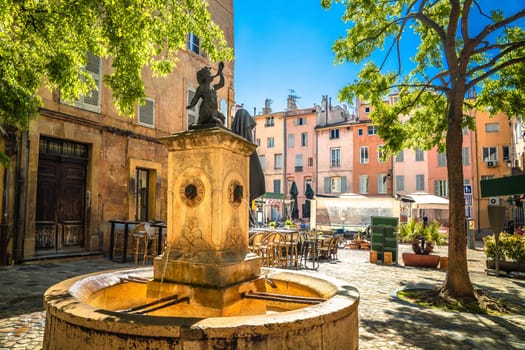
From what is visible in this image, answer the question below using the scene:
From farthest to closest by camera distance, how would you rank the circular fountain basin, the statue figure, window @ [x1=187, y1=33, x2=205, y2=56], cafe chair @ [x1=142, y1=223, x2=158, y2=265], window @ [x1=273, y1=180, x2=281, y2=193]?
1. window @ [x1=273, y1=180, x2=281, y2=193]
2. window @ [x1=187, y1=33, x2=205, y2=56]
3. cafe chair @ [x1=142, y1=223, x2=158, y2=265]
4. the statue figure
5. the circular fountain basin

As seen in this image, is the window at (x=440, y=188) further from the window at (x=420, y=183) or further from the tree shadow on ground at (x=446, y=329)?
the tree shadow on ground at (x=446, y=329)

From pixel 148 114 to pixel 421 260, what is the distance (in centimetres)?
1080

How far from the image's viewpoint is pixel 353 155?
35688 mm

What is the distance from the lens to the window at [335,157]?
36.8 meters

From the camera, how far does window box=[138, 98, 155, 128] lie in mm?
13438

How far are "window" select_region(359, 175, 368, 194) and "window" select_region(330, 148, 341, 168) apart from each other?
282cm

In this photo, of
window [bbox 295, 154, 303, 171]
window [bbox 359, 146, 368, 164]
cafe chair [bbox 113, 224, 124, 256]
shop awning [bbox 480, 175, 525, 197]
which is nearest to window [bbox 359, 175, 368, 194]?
window [bbox 359, 146, 368, 164]

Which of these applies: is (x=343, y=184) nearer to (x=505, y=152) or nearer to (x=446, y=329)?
(x=505, y=152)

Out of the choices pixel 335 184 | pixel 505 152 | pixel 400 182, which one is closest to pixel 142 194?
pixel 400 182

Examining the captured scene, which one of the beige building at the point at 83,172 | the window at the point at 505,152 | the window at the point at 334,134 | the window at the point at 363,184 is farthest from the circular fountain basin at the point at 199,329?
the window at the point at 334,134

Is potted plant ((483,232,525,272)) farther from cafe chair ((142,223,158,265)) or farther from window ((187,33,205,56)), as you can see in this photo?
window ((187,33,205,56))

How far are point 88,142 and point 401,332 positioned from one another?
10508 mm

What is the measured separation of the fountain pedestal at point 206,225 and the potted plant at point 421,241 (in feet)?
29.1

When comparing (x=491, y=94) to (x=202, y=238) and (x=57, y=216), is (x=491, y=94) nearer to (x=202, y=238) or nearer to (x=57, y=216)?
(x=202, y=238)
